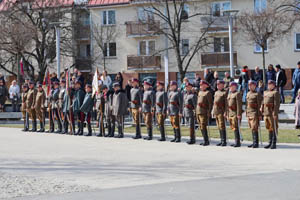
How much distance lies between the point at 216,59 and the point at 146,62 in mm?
6200

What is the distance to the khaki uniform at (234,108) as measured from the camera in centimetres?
1788

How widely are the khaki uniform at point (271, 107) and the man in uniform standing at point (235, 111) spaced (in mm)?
789

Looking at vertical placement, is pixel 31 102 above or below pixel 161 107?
above

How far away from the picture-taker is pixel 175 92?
20.0 m

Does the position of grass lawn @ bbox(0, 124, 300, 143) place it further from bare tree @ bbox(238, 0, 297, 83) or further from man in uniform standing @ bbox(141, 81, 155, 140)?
bare tree @ bbox(238, 0, 297, 83)

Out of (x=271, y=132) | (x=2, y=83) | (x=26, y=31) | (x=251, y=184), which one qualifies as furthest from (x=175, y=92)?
(x=26, y=31)

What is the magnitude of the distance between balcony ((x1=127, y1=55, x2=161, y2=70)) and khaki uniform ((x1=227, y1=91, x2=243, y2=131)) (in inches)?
1487

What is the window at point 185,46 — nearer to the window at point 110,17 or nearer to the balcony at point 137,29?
the balcony at point 137,29

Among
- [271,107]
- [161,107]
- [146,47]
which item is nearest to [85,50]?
[146,47]

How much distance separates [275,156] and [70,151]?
5.52 meters

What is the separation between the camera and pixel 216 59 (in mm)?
53531

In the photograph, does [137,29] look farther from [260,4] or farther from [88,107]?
[88,107]

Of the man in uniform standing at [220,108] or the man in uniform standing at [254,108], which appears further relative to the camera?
the man in uniform standing at [220,108]

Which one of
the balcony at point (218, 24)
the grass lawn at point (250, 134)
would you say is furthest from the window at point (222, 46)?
the grass lawn at point (250, 134)
